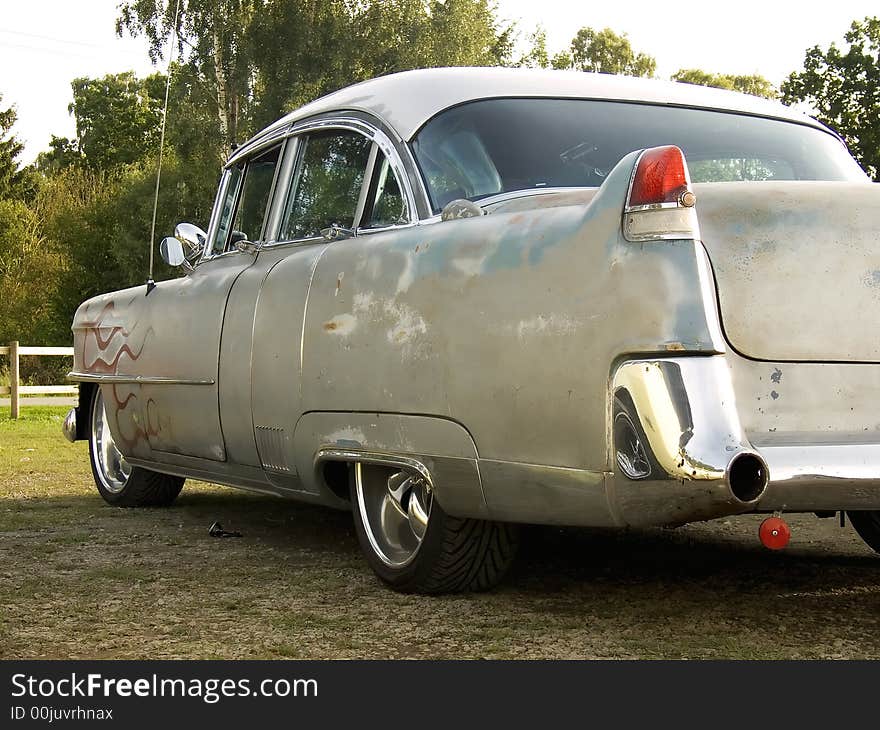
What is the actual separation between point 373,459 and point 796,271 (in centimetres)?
149

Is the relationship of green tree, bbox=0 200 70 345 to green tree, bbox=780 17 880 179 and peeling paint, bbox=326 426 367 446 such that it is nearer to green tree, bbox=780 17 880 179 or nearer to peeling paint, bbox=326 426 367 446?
green tree, bbox=780 17 880 179

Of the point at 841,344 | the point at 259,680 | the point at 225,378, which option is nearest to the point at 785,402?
the point at 841,344

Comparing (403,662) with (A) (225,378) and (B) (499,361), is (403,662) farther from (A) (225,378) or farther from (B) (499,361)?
(A) (225,378)

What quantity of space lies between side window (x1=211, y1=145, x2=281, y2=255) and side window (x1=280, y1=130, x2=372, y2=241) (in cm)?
32

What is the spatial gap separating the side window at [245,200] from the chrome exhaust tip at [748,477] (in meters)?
2.90

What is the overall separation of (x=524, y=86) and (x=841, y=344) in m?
1.71

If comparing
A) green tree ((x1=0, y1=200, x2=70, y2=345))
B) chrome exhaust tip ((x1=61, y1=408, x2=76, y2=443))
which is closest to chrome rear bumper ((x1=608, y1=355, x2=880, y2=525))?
chrome exhaust tip ((x1=61, y1=408, x2=76, y2=443))

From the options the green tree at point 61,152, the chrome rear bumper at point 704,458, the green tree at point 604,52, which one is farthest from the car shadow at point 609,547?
the green tree at point 61,152

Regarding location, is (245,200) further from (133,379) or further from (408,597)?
(408,597)

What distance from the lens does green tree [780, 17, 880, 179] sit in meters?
32.4

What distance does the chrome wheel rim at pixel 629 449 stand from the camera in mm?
3139

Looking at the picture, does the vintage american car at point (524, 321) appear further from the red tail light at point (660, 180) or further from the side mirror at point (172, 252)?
the side mirror at point (172, 252)

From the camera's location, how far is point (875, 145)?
1123 inches

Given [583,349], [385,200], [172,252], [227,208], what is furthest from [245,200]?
[583,349]
